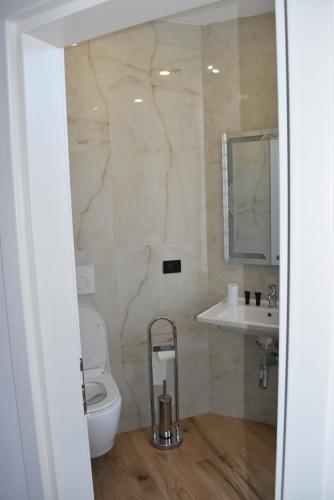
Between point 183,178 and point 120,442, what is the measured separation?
5.57ft

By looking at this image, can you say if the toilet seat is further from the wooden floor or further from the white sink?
the white sink

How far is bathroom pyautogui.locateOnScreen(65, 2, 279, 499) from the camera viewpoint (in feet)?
7.64

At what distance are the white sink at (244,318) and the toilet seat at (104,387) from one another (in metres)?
0.60

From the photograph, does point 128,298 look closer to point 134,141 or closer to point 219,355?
point 219,355

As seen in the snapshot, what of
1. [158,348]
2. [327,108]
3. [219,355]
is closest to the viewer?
[327,108]

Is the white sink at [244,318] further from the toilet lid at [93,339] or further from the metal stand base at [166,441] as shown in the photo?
the metal stand base at [166,441]

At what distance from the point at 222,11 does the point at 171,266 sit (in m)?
1.53

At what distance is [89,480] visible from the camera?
1.23 meters

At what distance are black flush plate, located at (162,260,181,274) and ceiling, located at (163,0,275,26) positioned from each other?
1459mm

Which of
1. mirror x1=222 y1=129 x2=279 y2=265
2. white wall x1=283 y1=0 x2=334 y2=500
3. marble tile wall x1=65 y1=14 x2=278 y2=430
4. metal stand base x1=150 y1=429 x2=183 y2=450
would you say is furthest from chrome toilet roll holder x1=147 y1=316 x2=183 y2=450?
white wall x1=283 y1=0 x2=334 y2=500

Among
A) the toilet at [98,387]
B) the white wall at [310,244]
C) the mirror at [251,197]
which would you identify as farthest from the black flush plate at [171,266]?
the white wall at [310,244]

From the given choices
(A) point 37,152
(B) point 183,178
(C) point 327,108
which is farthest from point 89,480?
(B) point 183,178

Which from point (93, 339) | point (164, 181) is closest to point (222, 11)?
point (164, 181)

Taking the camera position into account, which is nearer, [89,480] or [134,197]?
[89,480]
